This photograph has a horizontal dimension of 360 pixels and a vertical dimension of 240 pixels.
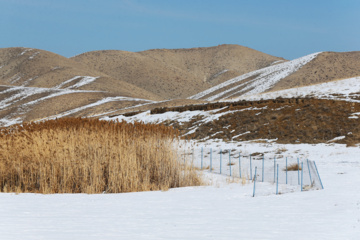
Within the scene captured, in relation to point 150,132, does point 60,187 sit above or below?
below

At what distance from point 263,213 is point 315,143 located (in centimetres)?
1273

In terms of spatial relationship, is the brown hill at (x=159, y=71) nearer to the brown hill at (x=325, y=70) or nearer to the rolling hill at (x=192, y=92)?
the rolling hill at (x=192, y=92)

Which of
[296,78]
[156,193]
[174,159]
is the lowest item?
[156,193]

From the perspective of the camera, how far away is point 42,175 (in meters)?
10.5

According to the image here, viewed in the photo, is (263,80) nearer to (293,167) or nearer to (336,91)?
(336,91)

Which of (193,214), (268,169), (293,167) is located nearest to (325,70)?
(268,169)

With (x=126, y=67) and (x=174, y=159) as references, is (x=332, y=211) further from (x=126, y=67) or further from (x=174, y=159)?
(x=126, y=67)

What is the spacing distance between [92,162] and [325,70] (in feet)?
302

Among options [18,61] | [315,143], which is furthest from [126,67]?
[315,143]

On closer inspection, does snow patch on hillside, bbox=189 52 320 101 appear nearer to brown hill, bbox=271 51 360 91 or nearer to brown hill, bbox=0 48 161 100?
brown hill, bbox=271 51 360 91

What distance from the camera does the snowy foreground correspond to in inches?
235

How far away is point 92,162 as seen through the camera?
34.9ft

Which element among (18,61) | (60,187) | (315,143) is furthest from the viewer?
(18,61)

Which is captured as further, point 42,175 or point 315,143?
point 315,143
